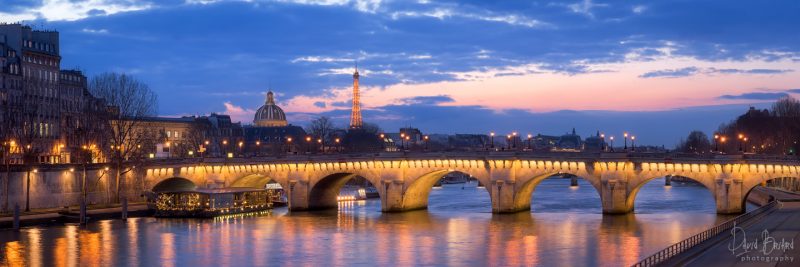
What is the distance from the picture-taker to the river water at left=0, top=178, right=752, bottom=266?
61.6 meters

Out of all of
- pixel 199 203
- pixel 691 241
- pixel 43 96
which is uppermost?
pixel 43 96

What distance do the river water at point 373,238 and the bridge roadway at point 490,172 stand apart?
207cm

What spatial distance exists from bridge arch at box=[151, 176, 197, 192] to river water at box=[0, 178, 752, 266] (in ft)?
49.8

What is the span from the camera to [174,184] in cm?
11306

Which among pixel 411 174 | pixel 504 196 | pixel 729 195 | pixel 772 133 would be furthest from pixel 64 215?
pixel 772 133

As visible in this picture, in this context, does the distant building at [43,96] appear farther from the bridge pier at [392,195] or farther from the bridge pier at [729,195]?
the bridge pier at [729,195]

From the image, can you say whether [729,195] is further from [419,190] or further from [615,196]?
[419,190]

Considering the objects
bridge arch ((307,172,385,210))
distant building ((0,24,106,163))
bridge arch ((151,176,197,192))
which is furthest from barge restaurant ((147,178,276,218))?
distant building ((0,24,106,163))

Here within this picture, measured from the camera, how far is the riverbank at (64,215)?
8241 centimetres

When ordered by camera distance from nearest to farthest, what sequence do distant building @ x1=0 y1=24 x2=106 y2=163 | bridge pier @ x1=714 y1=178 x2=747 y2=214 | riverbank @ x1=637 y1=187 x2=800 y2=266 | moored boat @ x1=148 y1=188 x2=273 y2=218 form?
riverbank @ x1=637 y1=187 x2=800 y2=266
bridge pier @ x1=714 y1=178 x2=747 y2=214
moored boat @ x1=148 y1=188 x2=273 y2=218
distant building @ x1=0 y1=24 x2=106 y2=163

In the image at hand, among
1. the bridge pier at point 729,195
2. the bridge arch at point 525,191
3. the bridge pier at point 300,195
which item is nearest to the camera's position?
the bridge pier at point 729,195

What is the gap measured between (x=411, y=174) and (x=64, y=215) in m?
28.8
